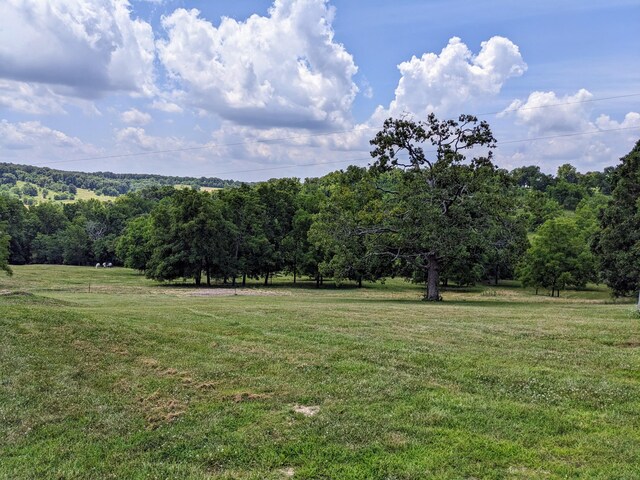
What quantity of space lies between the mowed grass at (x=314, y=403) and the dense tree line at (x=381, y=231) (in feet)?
60.3

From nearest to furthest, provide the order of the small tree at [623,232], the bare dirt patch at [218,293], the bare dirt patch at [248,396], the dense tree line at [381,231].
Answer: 1. the bare dirt patch at [248,396]
2. the dense tree line at [381,231]
3. the small tree at [623,232]
4. the bare dirt patch at [218,293]

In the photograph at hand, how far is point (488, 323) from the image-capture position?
16.5 m

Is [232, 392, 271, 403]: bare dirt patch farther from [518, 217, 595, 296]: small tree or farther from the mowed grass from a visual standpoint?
[518, 217, 595, 296]: small tree

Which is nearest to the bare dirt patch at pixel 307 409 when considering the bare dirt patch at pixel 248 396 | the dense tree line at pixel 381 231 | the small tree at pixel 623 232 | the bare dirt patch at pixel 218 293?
the bare dirt patch at pixel 248 396

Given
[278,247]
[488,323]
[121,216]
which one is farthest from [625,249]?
[121,216]

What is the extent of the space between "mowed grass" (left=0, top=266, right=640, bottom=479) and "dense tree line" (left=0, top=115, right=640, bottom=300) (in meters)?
18.4

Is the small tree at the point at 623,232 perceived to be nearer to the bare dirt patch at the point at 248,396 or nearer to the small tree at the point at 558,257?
the small tree at the point at 558,257

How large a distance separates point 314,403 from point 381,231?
85.3 feet

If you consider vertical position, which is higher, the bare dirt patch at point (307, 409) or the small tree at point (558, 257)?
the small tree at point (558, 257)

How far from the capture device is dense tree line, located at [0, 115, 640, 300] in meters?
31.7

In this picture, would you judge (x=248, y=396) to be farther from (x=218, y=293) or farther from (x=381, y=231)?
(x=218, y=293)

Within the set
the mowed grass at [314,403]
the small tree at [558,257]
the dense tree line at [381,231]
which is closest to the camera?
the mowed grass at [314,403]

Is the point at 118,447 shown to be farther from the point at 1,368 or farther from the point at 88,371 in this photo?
the point at 1,368

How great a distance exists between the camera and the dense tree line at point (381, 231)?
104ft
